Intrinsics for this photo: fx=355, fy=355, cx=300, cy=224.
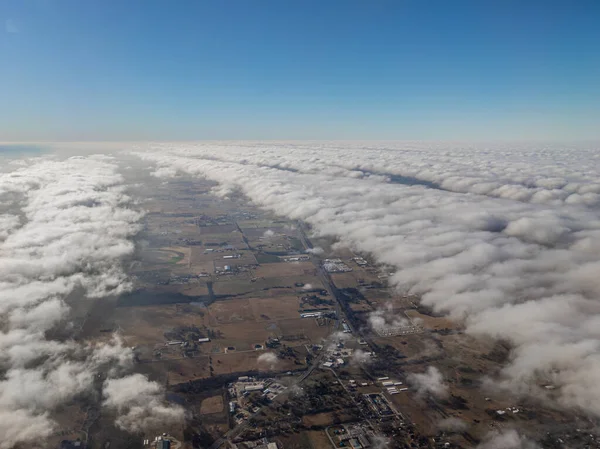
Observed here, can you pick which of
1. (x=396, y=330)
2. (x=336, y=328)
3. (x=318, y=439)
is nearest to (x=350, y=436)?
(x=318, y=439)

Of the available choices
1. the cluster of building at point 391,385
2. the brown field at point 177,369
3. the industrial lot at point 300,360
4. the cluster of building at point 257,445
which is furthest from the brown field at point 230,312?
the cluster of building at point 257,445

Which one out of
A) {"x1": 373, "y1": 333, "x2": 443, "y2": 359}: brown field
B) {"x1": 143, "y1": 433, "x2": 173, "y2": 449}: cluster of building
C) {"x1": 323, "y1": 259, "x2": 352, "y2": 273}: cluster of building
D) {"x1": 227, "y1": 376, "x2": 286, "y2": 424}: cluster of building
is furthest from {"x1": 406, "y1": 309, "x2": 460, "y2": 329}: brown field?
{"x1": 143, "y1": 433, "x2": 173, "y2": 449}: cluster of building

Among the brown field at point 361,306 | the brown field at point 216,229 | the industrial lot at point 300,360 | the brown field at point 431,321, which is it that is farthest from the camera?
the brown field at point 216,229

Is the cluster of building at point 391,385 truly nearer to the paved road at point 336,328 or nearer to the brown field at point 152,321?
the paved road at point 336,328

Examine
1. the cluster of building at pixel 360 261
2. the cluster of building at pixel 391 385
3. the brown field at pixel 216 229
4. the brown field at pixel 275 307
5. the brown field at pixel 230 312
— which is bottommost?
the brown field at pixel 216 229

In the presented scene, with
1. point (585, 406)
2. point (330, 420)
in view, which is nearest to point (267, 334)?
point (330, 420)

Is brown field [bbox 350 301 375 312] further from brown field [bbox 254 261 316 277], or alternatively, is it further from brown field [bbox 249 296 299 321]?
brown field [bbox 254 261 316 277]
